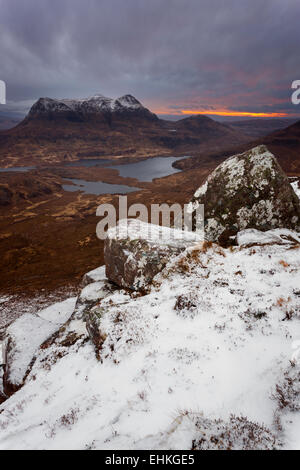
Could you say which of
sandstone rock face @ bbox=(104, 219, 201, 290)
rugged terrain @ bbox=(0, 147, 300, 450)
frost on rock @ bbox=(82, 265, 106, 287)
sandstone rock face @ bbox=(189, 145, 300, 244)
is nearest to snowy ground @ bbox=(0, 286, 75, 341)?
frost on rock @ bbox=(82, 265, 106, 287)

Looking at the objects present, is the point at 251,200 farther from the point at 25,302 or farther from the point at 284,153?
the point at 284,153

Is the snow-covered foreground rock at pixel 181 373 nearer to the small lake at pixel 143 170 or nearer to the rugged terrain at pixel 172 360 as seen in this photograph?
the rugged terrain at pixel 172 360

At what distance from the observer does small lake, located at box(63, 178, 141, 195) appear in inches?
3844

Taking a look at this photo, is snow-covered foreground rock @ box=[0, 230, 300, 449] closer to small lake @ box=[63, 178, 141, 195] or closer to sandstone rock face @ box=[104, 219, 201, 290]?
sandstone rock face @ box=[104, 219, 201, 290]

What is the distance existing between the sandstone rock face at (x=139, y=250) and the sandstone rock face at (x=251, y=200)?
6.55ft

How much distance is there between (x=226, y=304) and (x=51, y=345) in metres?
7.25

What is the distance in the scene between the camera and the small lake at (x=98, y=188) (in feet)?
320

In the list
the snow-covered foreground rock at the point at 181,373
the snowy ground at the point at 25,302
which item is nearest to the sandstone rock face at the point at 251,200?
the snow-covered foreground rock at the point at 181,373

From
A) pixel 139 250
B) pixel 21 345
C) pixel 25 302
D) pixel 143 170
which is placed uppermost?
pixel 143 170

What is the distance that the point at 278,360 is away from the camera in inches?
189

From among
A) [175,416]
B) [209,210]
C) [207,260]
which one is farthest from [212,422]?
[209,210]

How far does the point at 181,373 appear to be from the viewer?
16.8 ft

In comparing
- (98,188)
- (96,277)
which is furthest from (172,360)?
(98,188)

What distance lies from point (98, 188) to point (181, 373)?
106143mm
